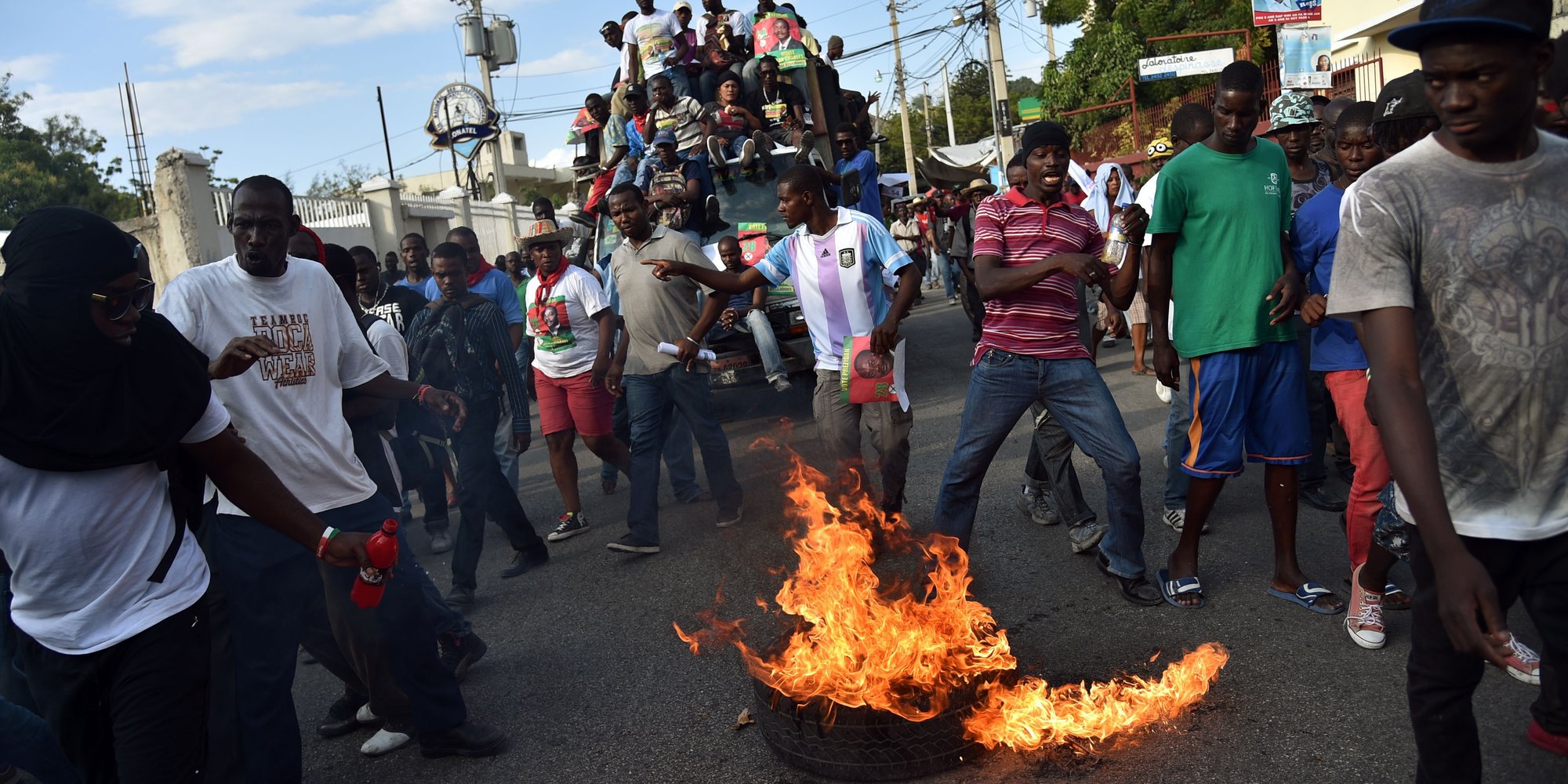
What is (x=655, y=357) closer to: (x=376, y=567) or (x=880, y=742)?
(x=880, y=742)

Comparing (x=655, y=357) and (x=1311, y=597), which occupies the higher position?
(x=655, y=357)

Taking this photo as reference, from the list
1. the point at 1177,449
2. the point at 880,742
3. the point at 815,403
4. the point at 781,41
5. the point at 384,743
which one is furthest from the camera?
the point at 781,41

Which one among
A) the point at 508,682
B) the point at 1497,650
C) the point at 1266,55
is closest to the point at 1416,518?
the point at 1497,650

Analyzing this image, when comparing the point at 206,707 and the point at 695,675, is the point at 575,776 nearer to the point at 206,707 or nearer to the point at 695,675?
the point at 695,675

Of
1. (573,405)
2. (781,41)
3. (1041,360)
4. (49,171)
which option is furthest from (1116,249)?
(49,171)

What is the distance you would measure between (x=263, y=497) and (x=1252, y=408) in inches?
148

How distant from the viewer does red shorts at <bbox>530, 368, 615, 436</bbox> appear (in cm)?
713

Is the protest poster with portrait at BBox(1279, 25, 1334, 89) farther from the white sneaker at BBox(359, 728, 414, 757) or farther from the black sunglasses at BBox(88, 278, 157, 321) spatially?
the black sunglasses at BBox(88, 278, 157, 321)

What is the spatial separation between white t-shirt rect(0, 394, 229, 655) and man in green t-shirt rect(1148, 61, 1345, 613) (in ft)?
12.2

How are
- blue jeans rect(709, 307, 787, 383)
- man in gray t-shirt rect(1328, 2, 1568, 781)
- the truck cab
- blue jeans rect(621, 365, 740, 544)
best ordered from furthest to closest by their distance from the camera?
the truck cab → blue jeans rect(709, 307, 787, 383) → blue jeans rect(621, 365, 740, 544) → man in gray t-shirt rect(1328, 2, 1568, 781)

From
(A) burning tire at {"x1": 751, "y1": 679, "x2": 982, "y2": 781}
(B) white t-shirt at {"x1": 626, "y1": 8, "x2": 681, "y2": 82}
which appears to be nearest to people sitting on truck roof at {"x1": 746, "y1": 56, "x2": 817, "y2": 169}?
(B) white t-shirt at {"x1": 626, "y1": 8, "x2": 681, "y2": 82}

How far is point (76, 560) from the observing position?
2.68 m

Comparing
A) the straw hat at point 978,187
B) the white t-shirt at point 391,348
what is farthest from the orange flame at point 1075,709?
the straw hat at point 978,187

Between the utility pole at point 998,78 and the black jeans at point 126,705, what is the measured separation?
22317mm
